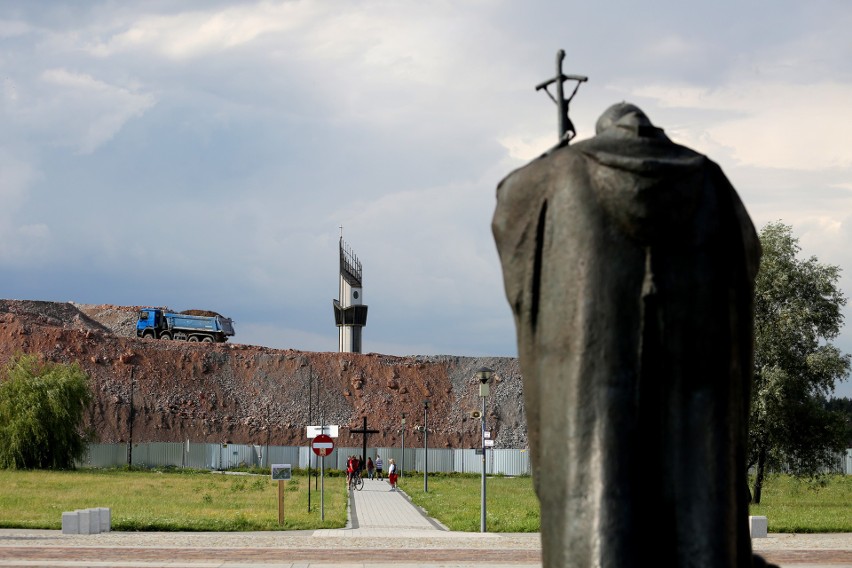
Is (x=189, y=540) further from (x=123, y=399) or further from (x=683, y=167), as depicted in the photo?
(x=123, y=399)

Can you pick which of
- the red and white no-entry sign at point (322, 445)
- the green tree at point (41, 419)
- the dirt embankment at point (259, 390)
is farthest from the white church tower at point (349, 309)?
the red and white no-entry sign at point (322, 445)

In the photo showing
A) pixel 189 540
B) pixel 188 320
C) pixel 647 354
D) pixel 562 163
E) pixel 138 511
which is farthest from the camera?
pixel 188 320

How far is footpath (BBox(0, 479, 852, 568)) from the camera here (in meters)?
17.7

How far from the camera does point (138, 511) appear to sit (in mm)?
29828

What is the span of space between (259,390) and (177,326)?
8008 mm

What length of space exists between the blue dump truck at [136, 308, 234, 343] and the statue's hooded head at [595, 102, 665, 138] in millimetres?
87715

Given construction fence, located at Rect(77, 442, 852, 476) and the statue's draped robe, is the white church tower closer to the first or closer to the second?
construction fence, located at Rect(77, 442, 852, 476)

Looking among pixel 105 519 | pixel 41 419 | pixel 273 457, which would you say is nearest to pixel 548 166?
pixel 105 519

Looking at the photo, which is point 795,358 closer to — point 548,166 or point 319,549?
point 319,549

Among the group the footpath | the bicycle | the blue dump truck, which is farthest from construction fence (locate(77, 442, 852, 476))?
the footpath

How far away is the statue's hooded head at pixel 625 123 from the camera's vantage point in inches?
200

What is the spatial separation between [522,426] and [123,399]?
3023 cm

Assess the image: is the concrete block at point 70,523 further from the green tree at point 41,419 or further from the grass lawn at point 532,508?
the green tree at point 41,419

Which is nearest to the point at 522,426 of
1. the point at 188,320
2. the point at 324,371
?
the point at 324,371
